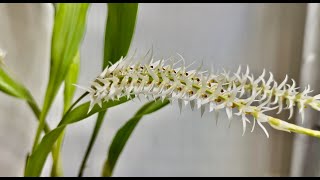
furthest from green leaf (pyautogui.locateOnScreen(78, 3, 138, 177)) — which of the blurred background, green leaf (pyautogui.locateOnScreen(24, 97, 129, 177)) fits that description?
the blurred background

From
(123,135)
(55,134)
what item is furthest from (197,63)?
(55,134)

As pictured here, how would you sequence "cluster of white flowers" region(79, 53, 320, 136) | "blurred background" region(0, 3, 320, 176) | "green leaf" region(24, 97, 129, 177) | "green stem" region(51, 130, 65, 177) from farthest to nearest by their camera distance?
"blurred background" region(0, 3, 320, 176), "green stem" region(51, 130, 65, 177), "green leaf" region(24, 97, 129, 177), "cluster of white flowers" region(79, 53, 320, 136)

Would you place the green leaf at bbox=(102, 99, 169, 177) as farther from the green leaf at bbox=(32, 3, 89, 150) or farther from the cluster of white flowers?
the cluster of white flowers

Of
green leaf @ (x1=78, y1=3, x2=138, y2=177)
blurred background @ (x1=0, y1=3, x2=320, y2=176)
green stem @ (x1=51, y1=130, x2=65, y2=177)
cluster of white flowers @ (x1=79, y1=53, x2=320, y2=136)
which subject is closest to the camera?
cluster of white flowers @ (x1=79, y1=53, x2=320, y2=136)

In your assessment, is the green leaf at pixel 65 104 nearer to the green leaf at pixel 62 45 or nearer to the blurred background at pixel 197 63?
Result: the green leaf at pixel 62 45

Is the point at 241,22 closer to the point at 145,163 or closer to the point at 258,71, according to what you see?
the point at 258,71

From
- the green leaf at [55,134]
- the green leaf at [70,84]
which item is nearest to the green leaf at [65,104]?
the green leaf at [70,84]
